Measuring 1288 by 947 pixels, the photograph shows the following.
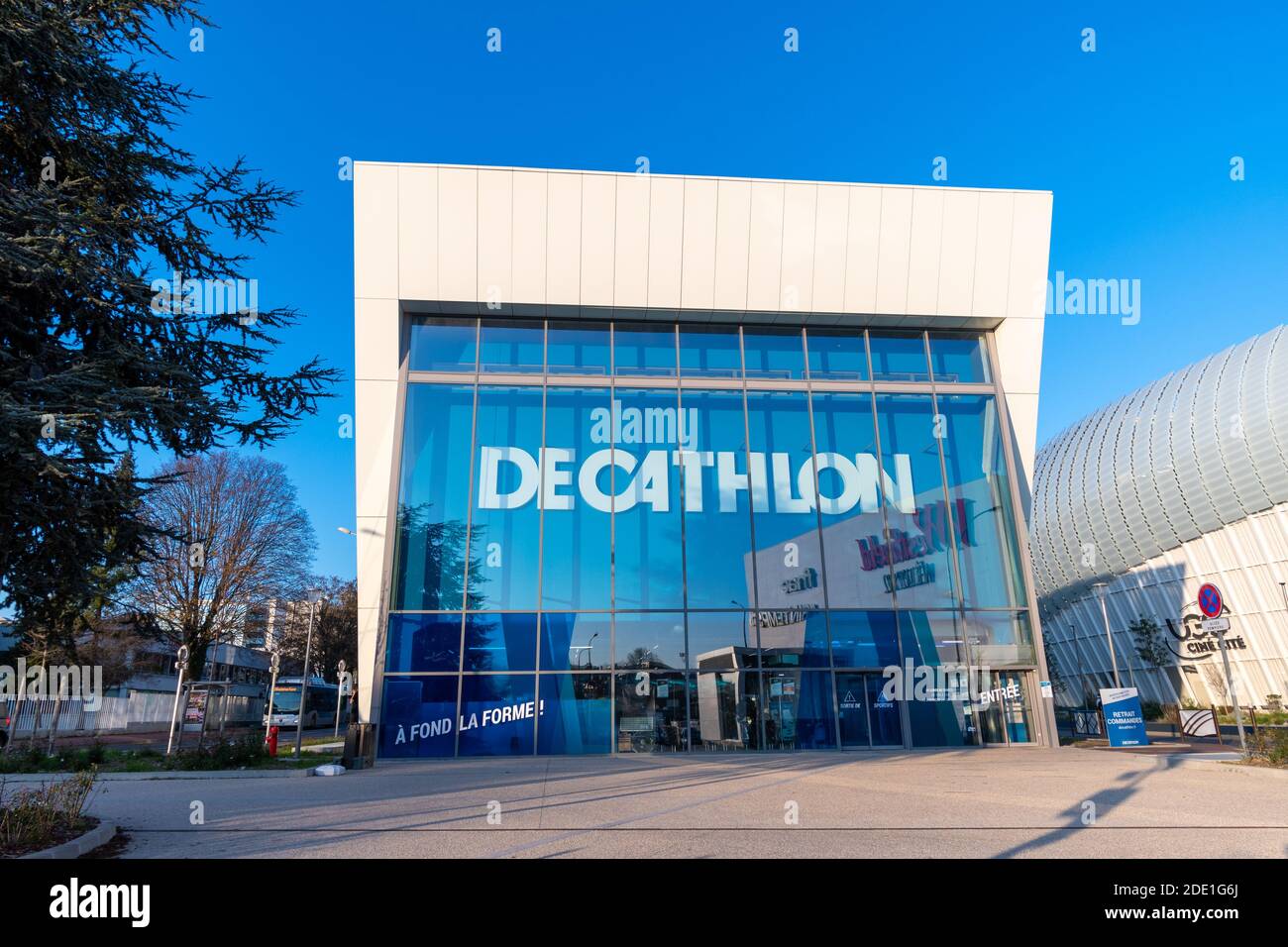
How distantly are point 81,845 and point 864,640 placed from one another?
17.6m

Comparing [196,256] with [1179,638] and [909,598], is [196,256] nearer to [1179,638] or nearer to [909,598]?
[909,598]

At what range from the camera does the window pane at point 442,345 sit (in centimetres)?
2238

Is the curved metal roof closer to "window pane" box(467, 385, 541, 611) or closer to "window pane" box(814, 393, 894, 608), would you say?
"window pane" box(814, 393, 894, 608)

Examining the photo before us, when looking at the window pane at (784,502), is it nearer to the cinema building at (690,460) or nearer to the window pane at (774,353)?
the cinema building at (690,460)

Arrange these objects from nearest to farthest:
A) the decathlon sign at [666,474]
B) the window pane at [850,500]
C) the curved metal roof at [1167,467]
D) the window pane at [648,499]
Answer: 1. the window pane at [648,499]
2. the window pane at [850,500]
3. the decathlon sign at [666,474]
4. the curved metal roof at [1167,467]

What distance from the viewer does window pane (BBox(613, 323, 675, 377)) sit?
2277 centimetres

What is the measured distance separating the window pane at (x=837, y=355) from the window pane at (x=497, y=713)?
1195cm

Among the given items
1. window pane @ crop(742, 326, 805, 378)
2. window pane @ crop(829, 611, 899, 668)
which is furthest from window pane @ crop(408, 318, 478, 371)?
window pane @ crop(829, 611, 899, 668)

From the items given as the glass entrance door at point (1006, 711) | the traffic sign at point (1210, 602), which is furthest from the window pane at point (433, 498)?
the traffic sign at point (1210, 602)

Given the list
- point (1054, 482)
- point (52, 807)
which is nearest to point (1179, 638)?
point (1054, 482)

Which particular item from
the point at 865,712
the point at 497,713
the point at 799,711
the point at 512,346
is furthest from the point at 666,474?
the point at 865,712

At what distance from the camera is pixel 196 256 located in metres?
11.0

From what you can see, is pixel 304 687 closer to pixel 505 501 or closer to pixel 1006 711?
pixel 505 501
